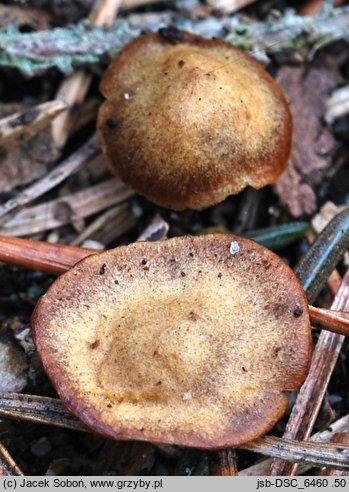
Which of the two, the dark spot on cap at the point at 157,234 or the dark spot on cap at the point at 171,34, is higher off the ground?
the dark spot on cap at the point at 171,34

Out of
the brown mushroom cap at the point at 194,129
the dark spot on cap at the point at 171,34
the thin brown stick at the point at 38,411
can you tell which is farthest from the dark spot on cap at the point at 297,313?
the dark spot on cap at the point at 171,34

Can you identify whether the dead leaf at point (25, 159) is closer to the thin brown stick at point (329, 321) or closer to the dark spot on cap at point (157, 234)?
the dark spot on cap at point (157, 234)

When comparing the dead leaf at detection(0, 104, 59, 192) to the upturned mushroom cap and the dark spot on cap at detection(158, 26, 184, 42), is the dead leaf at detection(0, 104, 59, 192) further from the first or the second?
the upturned mushroom cap

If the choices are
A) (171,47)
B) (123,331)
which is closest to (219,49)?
(171,47)

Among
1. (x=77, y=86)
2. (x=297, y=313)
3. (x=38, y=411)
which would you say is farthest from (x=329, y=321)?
(x=77, y=86)

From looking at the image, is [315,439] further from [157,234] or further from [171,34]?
[171,34]
